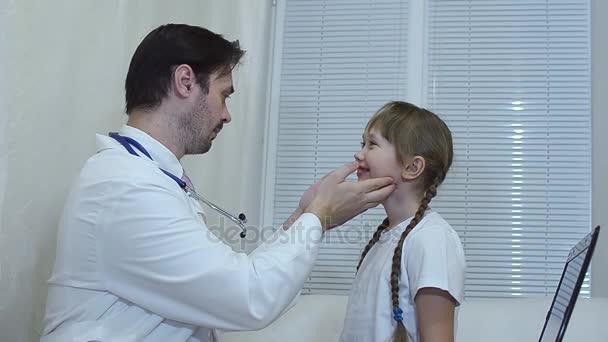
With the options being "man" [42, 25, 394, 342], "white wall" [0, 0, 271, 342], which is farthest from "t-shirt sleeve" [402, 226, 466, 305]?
"white wall" [0, 0, 271, 342]

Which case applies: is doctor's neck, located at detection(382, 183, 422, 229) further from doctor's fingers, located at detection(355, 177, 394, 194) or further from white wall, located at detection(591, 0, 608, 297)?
white wall, located at detection(591, 0, 608, 297)

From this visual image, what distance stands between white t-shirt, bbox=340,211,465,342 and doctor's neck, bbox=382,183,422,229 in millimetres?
33

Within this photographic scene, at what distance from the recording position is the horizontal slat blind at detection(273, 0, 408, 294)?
2861mm

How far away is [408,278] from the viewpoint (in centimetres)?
152

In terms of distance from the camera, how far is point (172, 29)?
5.13ft

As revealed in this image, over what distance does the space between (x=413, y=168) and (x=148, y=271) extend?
2.21 feet

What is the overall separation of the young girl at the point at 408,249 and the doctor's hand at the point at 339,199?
12 centimetres

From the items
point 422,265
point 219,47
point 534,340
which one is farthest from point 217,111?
point 534,340

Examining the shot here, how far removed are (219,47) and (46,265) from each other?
0.62 meters

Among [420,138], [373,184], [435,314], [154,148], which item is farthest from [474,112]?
[154,148]

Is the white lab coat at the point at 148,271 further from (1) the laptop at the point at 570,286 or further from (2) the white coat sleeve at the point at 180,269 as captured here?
(1) the laptop at the point at 570,286

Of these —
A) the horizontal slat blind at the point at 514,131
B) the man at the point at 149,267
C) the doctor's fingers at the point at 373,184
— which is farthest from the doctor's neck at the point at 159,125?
the horizontal slat blind at the point at 514,131

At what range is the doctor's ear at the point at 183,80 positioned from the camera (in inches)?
60.8
